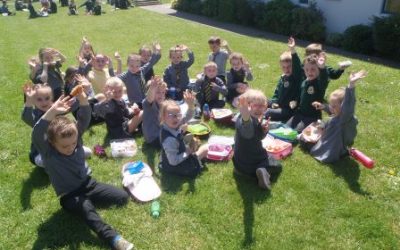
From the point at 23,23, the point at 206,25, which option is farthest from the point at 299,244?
the point at 23,23

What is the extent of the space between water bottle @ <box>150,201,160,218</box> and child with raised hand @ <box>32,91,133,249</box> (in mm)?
390

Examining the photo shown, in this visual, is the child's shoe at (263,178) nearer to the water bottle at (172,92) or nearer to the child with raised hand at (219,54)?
the water bottle at (172,92)

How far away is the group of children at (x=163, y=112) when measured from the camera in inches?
178

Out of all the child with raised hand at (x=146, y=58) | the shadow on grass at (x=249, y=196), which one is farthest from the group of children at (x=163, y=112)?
the shadow on grass at (x=249, y=196)

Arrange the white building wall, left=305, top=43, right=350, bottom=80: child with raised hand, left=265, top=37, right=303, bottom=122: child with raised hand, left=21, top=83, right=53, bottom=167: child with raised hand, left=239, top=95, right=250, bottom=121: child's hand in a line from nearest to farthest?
left=239, top=95, right=250, bottom=121: child's hand
left=21, top=83, right=53, bottom=167: child with raised hand
left=305, top=43, right=350, bottom=80: child with raised hand
left=265, top=37, right=303, bottom=122: child with raised hand
the white building wall

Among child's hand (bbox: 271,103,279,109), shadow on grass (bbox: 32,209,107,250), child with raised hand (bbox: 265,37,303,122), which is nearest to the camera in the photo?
shadow on grass (bbox: 32,209,107,250)

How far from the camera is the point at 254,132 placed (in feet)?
16.1

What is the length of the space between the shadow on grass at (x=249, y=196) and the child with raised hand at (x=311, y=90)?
1.63 m

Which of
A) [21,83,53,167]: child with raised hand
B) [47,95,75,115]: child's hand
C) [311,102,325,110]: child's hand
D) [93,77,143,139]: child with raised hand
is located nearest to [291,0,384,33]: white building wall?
[311,102,325,110]: child's hand

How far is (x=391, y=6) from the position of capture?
13.4 meters

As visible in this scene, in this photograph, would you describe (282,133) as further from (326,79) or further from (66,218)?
(66,218)

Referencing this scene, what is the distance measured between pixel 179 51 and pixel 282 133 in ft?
9.97

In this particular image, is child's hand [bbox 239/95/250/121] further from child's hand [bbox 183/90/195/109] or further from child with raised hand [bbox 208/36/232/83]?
child with raised hand [bbox 208/36/232/83]

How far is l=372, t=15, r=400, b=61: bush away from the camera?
40.1 ft
